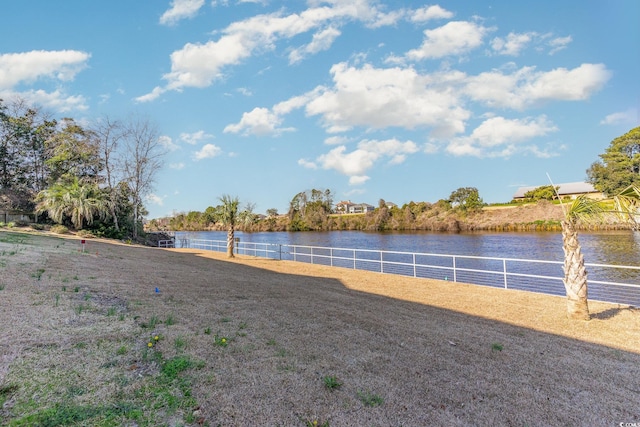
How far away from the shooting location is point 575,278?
599 centimetres

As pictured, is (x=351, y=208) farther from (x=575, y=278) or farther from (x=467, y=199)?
(x=575, y=278)

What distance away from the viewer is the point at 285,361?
3559 millimetres

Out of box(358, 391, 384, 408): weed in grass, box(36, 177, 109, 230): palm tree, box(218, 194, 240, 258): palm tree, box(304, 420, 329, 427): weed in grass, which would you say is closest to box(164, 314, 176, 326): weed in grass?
box(304, 420, 329, 427): weed in grass

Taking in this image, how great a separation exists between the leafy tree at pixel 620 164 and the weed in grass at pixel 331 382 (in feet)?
198

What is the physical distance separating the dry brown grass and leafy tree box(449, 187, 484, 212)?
59015 millimetres

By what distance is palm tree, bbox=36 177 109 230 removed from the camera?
830 inches

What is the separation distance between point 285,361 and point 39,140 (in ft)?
122

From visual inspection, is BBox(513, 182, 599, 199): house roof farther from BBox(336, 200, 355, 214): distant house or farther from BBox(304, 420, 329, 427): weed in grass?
BBox(304, 420, 329, 427): weed in grass

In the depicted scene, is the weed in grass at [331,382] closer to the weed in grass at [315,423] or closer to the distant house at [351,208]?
the weed in grass at [315,423]

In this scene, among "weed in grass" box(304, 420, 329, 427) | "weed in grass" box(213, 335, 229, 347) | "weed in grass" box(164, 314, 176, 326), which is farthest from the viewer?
"weed in grass" box(164, 314, 176, 326)

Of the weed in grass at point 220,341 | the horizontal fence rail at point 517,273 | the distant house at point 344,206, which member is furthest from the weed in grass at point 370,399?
the distant house at point 344,206

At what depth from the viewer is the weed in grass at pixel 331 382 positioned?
3.06m

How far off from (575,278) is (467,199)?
6204 cm

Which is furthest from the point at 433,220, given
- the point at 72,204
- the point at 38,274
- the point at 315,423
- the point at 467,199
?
the point at 315,423
